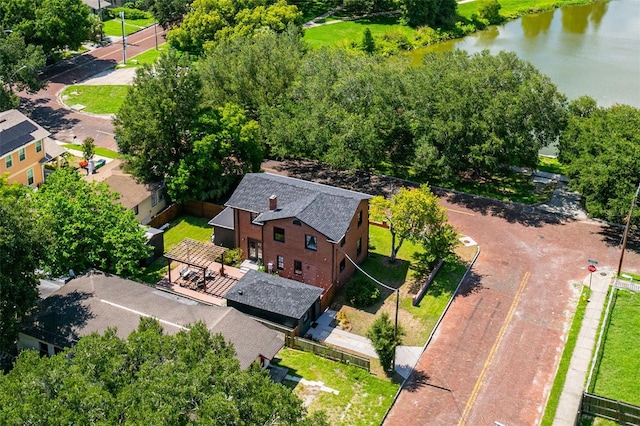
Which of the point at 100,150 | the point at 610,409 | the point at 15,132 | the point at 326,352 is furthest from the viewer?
the point at 100,150

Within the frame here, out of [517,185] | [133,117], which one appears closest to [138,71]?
[133,117]

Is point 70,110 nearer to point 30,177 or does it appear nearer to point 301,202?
point 30,177

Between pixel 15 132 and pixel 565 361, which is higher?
pixel 15 132

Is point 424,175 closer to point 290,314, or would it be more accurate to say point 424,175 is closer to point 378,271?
point 378,271

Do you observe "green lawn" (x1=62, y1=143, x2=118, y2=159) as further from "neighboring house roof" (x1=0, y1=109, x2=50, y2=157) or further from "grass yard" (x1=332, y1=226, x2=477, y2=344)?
"grass yard" (x1=332, y1=226, x2=477, y2=344)

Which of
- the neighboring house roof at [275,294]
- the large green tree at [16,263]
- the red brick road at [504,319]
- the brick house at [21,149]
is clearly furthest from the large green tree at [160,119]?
the red brick road at [504,319]

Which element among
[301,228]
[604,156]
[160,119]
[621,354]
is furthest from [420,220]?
[160,119]

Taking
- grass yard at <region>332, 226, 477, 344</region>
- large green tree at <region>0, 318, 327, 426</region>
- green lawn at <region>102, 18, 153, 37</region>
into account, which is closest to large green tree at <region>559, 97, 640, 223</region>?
grass yard at <region>332, 226, 477, 344</region>

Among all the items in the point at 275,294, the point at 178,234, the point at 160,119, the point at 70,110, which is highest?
the point at 160,119
